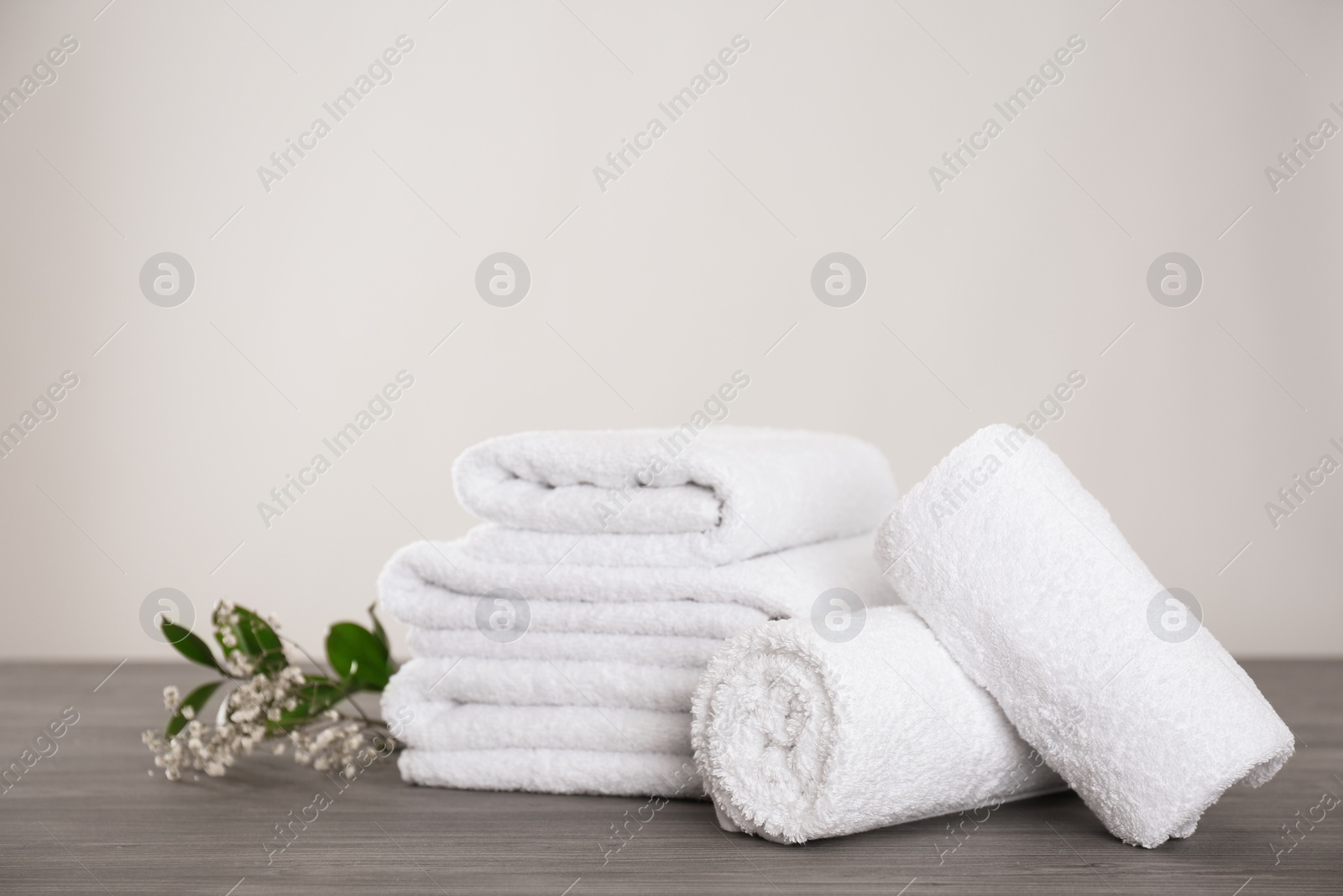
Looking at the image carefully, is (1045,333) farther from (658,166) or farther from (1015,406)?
(658,166)

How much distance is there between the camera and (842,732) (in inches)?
32.5

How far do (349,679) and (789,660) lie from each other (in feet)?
2.00

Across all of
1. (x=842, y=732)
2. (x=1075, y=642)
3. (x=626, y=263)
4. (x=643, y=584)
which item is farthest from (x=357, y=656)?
(x=626, y=263)

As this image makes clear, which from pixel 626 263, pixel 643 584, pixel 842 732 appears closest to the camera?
pixel 842 732

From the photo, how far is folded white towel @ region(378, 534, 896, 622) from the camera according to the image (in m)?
1.00

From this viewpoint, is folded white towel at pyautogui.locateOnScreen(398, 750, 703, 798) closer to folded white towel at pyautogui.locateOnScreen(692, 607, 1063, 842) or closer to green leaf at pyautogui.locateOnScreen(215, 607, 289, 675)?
folded white towel at pyautogui.locateOnScreen(692, 607, 1063, 842)

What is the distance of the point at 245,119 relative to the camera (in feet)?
7.86

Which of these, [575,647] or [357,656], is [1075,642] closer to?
[575,647]

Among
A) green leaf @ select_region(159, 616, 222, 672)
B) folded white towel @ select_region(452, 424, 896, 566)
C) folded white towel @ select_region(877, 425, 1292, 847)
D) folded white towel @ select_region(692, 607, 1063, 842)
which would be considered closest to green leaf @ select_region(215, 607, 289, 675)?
green leaf @ select_region(159, 616, 222, 672)

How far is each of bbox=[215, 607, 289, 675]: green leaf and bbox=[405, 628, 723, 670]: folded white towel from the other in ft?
0.64

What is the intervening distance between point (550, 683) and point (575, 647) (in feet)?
0.14

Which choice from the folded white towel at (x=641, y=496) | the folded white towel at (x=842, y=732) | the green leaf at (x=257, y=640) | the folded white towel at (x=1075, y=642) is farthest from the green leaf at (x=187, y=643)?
the folded white towel at (x=1075, y=642)

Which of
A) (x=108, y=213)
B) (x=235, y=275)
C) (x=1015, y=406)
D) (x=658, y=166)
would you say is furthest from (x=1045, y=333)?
(x=108, y=213)

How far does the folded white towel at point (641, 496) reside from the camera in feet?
3.32
